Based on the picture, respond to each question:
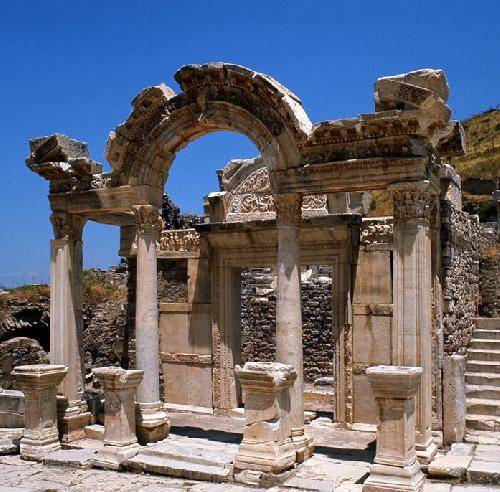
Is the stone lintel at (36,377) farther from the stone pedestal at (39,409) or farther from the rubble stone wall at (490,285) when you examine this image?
the rubble stone wall at (490,285)

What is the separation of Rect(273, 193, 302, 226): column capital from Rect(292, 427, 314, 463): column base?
2.96 m

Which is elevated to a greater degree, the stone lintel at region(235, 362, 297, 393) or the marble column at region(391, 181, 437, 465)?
the marble column at region(391, 181, 437, 465)

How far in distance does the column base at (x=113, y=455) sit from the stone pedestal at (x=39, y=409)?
1136 millimetres

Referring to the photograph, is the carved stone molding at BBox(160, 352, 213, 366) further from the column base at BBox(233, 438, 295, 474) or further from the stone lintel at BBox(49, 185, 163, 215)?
the column base at BBox(233, 438, 295, 474)

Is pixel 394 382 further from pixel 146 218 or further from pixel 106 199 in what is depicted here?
pixel 106 199

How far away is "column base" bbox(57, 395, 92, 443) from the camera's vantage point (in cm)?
1090

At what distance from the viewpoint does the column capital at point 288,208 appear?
959 cm

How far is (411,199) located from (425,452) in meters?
3.25

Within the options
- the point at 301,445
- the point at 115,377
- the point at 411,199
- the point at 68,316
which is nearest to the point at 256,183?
the point at 68,316

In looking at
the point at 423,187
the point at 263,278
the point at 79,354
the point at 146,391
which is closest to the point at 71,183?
the point at 79,354

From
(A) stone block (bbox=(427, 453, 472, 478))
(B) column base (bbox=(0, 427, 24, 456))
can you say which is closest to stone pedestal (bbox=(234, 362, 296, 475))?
(A) stone block (bbox=(427, 453, 472, 478))

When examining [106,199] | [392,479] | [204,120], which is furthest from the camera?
[106,199]

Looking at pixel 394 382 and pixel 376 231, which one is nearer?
pixel 394 382

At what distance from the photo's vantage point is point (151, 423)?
10289 millimetres
